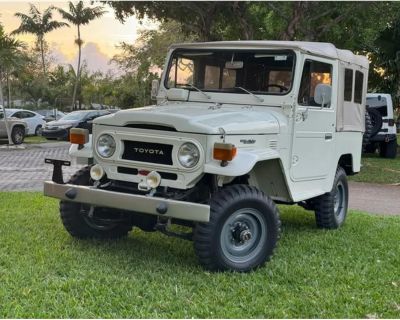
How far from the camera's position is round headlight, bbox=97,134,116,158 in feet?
18.5

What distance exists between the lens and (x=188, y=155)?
515cm

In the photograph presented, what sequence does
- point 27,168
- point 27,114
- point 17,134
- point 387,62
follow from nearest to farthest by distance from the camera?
1. point 27,168
2. point 387,62
3. point 17,134
4. point 27,114

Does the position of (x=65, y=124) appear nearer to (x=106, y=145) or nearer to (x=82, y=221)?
(x=82, y=221)

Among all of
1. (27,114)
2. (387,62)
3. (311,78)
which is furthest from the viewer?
(27,114)

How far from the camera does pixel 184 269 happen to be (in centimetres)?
525

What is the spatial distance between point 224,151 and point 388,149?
50.2ft

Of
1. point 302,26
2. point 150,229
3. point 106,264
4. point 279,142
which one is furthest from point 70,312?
point 302,26

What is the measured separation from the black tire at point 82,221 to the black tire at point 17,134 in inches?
653

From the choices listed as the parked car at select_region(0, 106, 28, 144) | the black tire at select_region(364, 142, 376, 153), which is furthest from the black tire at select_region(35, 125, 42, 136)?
the black tire at select_region(364, 142, 376, 153)

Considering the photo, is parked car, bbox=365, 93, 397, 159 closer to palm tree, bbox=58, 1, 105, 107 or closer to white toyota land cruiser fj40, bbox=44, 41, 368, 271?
white toyota land cruiser fj40, bbox=44, 41, 368, 271

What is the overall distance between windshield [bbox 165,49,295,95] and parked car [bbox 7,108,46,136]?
770 inches

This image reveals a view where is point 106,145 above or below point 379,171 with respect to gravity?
above

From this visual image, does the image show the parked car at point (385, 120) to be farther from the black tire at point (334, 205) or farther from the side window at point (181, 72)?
the side window at point (181, 72)

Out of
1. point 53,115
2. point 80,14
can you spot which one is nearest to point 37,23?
point 80,14
